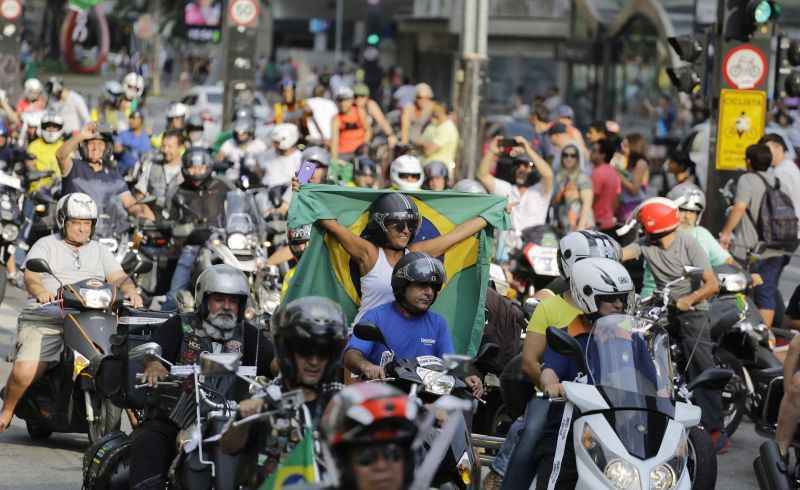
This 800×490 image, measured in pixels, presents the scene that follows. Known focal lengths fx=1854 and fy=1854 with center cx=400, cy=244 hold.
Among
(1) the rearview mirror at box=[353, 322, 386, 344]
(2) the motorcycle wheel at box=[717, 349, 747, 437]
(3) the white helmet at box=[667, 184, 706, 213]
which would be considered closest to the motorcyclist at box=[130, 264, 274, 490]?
(1) the rearview mirror at box=[353, 322, 386, 344]

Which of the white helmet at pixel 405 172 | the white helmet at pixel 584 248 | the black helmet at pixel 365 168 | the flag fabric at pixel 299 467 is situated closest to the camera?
the flag fabric at pixel 299 467

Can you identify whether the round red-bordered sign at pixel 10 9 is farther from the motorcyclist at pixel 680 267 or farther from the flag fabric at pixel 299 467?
the flag fabric at pixel 299 467

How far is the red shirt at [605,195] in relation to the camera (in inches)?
683

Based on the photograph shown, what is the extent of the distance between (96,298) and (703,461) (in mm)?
3924

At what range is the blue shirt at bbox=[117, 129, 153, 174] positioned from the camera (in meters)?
21.2

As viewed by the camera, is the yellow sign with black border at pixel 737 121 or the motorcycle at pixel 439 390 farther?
the yellow sign with black border at pixel 737 121

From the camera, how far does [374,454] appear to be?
5.01 m

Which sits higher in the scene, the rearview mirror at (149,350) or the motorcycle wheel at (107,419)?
the rearview mirror at (149,350)

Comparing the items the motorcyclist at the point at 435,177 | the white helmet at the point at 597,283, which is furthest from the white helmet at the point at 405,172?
the white helmet at the point at 597,283

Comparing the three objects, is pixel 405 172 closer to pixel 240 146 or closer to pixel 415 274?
pixel 415 274

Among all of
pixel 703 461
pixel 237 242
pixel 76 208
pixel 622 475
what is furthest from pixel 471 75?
pixel 622 475

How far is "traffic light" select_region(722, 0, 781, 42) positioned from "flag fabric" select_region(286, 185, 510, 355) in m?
5.33

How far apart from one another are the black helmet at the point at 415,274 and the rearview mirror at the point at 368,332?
0.62 m

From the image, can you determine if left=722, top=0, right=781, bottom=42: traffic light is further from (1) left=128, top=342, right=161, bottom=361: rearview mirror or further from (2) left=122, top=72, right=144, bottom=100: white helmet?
(2) left=122, top=72, right=144, bottom=100: white helmet
